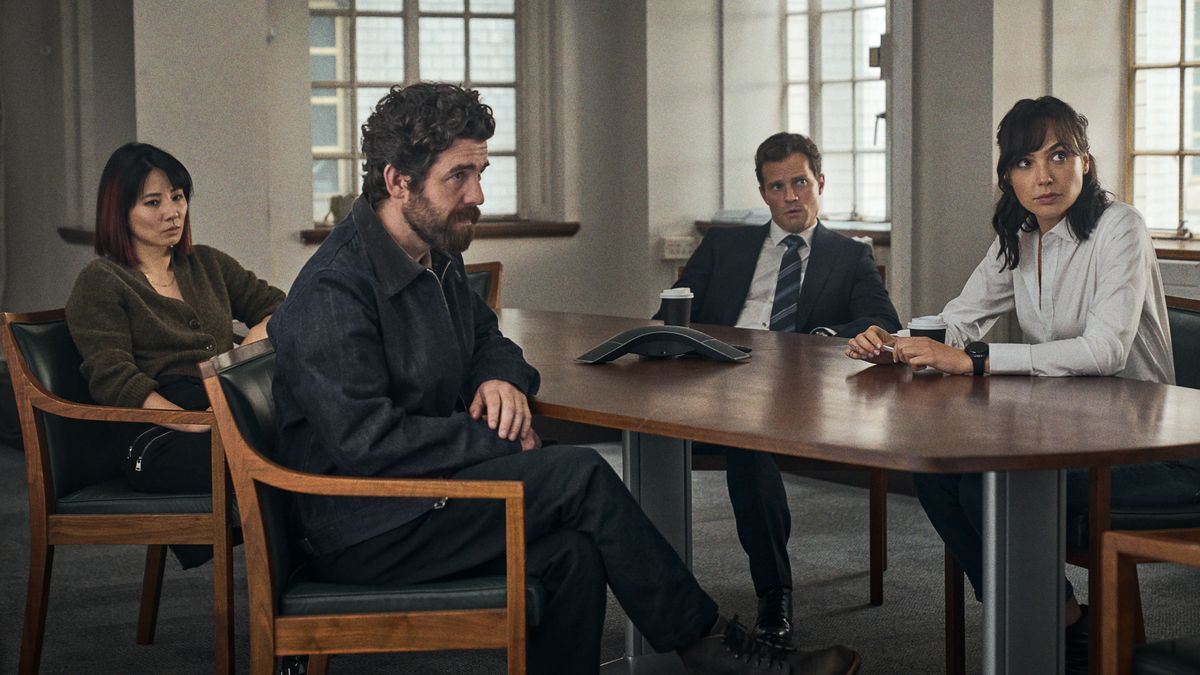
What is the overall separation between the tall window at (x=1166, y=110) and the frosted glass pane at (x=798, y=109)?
1631 millimetres

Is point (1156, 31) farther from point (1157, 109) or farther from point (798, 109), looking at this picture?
point (798, 109)

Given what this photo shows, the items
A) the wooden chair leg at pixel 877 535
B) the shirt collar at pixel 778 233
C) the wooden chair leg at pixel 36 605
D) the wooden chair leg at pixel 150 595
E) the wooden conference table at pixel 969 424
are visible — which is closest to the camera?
the wooden conference table at pixel 969 424

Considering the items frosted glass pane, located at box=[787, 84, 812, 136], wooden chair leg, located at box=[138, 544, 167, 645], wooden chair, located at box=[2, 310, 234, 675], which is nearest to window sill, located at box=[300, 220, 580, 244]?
frosted glass pane, located at box=[787, 84, 812, 136]

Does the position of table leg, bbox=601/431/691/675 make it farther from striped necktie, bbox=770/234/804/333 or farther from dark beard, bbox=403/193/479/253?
striped necktie, bbox=770/234/804/333

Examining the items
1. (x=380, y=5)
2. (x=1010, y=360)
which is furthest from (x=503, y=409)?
(x=380, y=5)

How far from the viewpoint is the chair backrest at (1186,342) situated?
3.22 m

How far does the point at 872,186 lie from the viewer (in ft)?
20.5

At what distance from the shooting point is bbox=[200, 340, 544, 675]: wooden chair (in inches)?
91.1

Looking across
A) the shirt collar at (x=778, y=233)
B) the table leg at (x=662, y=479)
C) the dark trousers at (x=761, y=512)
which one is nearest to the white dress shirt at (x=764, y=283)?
the shirt collar at (x=778, y=233)

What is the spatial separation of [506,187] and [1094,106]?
276cm

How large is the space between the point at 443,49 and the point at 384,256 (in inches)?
165

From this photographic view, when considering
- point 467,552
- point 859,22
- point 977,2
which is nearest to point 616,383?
point 467,552

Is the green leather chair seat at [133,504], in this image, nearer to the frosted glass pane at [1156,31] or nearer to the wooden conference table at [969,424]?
the wooden conference table at [969,424]

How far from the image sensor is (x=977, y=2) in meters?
5.10
